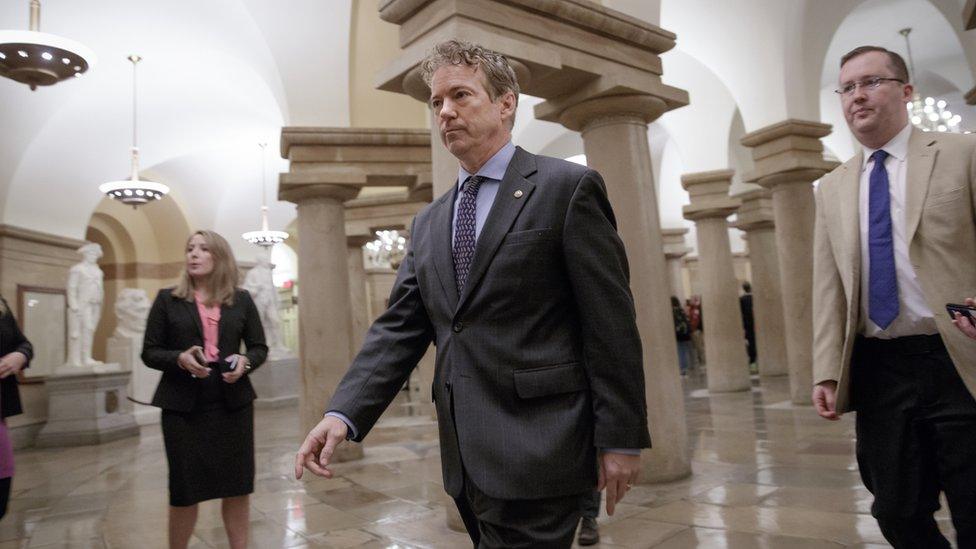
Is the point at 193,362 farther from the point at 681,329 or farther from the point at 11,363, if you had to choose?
the point at 681,329

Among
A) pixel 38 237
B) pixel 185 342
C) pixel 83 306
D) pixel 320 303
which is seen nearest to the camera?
pixel 185 342

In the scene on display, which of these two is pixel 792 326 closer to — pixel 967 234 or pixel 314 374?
pixel 314 374

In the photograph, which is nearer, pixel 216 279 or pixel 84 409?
pixel 216 279

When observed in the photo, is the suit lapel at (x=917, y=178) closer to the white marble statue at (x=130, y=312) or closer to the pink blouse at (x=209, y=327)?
the pink blouse at (x=209, y=327)

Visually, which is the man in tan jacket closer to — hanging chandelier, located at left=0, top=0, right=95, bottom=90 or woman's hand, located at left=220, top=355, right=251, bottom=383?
woman's hand, located at left=220, top=355, right=251, bottom=383

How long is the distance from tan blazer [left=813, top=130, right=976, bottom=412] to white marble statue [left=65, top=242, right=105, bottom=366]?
13196 millimetres

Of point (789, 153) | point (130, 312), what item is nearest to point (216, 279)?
point (789, 153)

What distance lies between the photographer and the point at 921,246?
2117 mm

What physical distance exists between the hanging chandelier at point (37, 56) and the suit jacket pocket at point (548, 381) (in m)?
8.14

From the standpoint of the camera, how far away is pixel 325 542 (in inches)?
169

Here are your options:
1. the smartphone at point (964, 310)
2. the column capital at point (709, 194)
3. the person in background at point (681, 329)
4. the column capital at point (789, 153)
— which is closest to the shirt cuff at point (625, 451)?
the smartphone at point (964, 310)

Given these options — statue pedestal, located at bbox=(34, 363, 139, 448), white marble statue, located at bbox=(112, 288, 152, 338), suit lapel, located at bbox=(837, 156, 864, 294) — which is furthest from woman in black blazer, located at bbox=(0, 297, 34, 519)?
white marble statue, located at bbox=(112, 288, 152, 338)

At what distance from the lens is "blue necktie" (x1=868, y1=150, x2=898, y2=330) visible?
7.20 feet

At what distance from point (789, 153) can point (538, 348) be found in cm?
775
